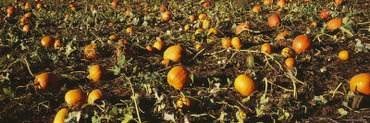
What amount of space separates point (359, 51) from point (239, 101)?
234 cm

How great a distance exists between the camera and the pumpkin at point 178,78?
299cm

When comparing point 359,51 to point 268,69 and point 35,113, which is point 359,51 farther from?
point 35,113

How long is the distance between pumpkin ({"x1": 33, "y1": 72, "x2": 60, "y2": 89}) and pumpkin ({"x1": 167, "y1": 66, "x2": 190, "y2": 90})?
1.66 m

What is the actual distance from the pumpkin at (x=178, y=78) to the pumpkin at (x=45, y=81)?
166 cm

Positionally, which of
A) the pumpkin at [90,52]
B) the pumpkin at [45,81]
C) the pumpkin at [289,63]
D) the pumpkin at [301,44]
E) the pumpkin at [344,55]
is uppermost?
the pumpkin at [301,44]

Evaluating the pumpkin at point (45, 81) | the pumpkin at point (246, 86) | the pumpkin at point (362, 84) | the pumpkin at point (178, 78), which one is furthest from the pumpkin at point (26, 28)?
the pumpkin at point (362, 84)

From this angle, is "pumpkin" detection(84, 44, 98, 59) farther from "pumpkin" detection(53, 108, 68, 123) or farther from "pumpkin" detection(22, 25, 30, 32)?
"pumpkin" detection(22, 25, 30, 32)

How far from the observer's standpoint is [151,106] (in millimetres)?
2863

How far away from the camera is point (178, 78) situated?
2.99 m

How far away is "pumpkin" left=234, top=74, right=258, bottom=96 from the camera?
2852mm

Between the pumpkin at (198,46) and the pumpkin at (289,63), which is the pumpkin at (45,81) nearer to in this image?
the pumpkin at (198,46)

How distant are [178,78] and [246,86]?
86 cm

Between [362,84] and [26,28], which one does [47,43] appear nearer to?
[26,28]

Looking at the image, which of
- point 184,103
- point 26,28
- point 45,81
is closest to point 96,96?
point 45,81
